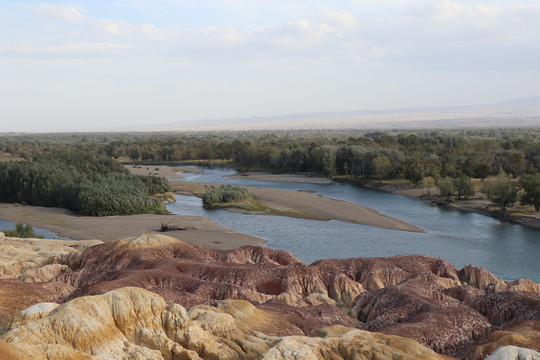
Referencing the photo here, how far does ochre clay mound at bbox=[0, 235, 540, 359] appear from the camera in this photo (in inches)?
688

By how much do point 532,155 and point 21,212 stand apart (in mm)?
99249

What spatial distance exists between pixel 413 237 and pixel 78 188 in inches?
1872

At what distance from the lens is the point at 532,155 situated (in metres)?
112

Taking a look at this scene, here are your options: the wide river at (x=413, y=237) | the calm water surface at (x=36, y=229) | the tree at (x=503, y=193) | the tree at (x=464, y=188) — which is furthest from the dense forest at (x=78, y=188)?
the tree at (x=503, y=193)

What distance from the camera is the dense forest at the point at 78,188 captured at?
7225cm

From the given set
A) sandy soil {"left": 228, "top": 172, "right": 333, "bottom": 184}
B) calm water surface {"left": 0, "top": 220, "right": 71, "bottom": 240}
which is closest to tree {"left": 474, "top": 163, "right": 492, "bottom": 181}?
sandy soil {"left": 228, "top": 172, "right": 333, "bottom": 184}

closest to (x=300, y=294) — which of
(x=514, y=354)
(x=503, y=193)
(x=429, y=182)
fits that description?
(x=514, y=354)

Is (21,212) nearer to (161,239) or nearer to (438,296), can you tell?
(161,239)

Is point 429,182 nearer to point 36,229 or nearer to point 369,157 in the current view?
point 369,157

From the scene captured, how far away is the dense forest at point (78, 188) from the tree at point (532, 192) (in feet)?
164

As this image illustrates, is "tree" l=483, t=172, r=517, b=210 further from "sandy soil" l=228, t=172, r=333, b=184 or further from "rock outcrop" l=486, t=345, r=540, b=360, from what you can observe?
"rock outcrop" l=486, t=345, r=540, b=360

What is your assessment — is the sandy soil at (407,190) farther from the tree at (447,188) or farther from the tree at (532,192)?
the tree at (532,192)

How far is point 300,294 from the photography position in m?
28.1

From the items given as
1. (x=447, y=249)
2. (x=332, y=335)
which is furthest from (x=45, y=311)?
(x=447, y=249)
